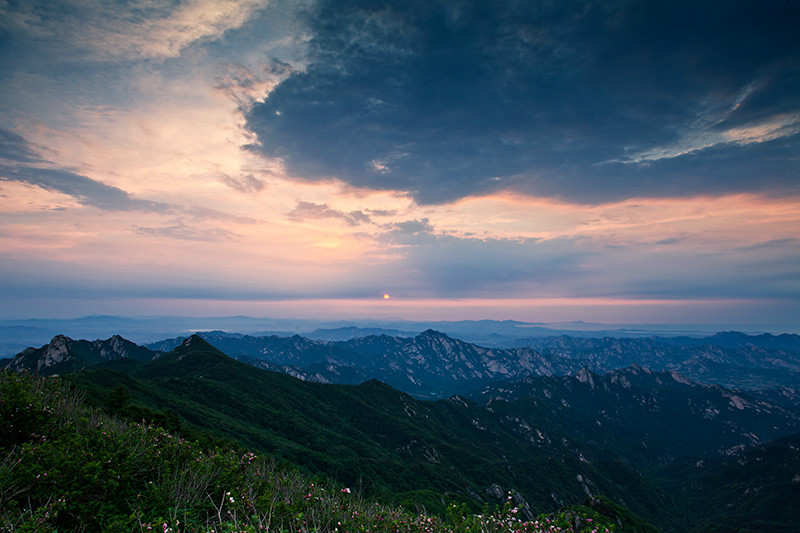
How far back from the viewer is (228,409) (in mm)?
168125

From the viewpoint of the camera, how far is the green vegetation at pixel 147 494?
12492 millimetres

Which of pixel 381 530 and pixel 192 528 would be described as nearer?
pixel 192 528

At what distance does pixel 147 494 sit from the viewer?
15.1 meters

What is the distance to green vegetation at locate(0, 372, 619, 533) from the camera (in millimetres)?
12492

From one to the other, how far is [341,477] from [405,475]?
119 feet

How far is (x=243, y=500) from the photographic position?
1439cm

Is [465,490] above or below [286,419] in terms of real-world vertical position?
below

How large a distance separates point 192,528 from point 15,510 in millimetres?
6394

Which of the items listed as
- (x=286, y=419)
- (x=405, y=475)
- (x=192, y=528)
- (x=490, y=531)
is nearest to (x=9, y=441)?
(x=192, y=528)

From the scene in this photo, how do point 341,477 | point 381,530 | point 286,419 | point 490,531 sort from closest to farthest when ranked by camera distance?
point 381,530 < point 490,531 < point 341,477 < point 286,419

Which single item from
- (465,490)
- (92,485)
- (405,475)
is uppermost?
(92,485)

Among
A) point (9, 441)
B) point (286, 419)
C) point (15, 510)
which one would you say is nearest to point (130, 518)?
point (15, 510)

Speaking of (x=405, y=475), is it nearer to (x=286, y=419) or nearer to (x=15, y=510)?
(x=286, y=419)

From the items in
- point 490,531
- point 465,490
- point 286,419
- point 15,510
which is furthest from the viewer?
point 286,419
